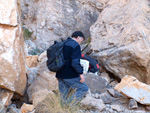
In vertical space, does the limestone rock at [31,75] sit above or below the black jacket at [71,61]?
below

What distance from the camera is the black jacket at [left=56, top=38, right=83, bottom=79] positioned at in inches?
110

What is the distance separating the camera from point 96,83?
4566mm

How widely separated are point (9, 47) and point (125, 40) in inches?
121

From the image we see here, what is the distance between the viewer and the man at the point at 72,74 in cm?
281

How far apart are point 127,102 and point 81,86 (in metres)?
1.41

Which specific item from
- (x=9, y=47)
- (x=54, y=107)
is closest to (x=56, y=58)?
(x=54, y=107)

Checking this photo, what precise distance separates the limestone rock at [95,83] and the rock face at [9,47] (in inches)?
69.5

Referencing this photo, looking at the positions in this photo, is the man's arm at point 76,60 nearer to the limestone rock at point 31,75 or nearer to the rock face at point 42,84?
the rock face at point 42,84

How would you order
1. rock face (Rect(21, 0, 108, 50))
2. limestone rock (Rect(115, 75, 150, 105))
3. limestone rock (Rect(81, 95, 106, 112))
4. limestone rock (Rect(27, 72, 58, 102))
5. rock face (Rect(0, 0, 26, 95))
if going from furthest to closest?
rock face (Rect(21, 0, 108, 50)) < limestone rock (Rect(27, 72, 58, 102)) < limestone rock (Rect(115, 75, 150, 105)) < limestone rock (Rect(81, 95, 106, 112)) < rock face (Rect(0, 0, 26, 95))

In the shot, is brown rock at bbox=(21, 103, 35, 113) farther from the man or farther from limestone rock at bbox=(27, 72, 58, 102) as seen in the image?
limestone rock at bbox=(27, 72, 58, 102)

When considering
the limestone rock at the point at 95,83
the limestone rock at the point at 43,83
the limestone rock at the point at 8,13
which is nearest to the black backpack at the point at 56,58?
the limestone rock at the point at 8,13

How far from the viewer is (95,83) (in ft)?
15.0

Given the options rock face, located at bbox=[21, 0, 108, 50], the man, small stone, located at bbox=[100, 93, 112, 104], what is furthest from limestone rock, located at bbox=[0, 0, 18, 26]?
rock face, located at bbox=[21, 0, 108, 50]

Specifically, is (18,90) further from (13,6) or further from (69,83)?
(13,6)
